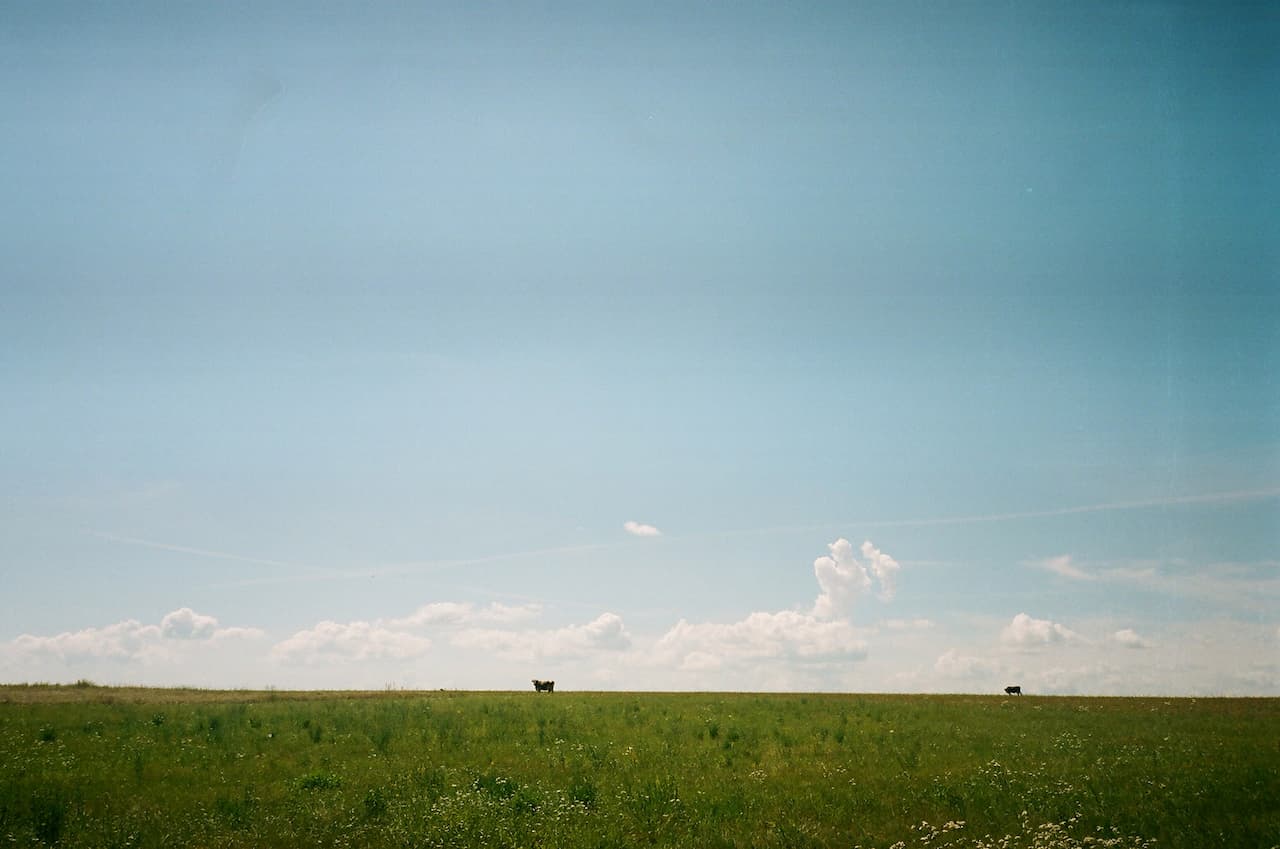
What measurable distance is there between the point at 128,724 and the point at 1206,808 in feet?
111

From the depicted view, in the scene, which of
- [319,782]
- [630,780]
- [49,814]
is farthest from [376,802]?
[49,814]

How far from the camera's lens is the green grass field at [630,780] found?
17.1 m

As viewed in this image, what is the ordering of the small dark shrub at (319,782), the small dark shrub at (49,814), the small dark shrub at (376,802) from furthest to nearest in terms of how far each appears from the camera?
the small dark shrub at (319,782)
the small dark shrub at (376,802)
the small dark shrub at (49,814)

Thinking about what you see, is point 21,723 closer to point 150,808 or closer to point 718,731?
point 150,808

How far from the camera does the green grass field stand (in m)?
17.1

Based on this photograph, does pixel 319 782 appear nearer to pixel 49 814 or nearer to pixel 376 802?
pixel 376 802

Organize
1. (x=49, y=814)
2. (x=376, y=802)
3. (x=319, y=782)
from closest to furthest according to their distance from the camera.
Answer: (x=49, y=814) < (x=376, y=802) < (x=319, y=782)

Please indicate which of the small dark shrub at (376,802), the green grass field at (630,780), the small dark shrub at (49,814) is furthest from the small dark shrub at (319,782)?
the small dark shrub at (49,814)

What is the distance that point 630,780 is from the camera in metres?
21.4

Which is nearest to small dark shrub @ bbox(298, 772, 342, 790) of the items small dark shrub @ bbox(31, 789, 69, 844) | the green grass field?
the green grass field

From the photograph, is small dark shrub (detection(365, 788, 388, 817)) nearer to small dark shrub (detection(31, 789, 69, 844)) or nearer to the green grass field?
the green grass field

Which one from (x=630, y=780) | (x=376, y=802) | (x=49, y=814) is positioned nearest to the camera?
(x=49, y=814)

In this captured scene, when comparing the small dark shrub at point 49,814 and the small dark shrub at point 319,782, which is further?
the small dark shrub at point 319,782

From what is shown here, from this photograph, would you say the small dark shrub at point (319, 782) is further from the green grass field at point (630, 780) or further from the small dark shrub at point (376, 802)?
the small dark shrub at point (376, 802)
